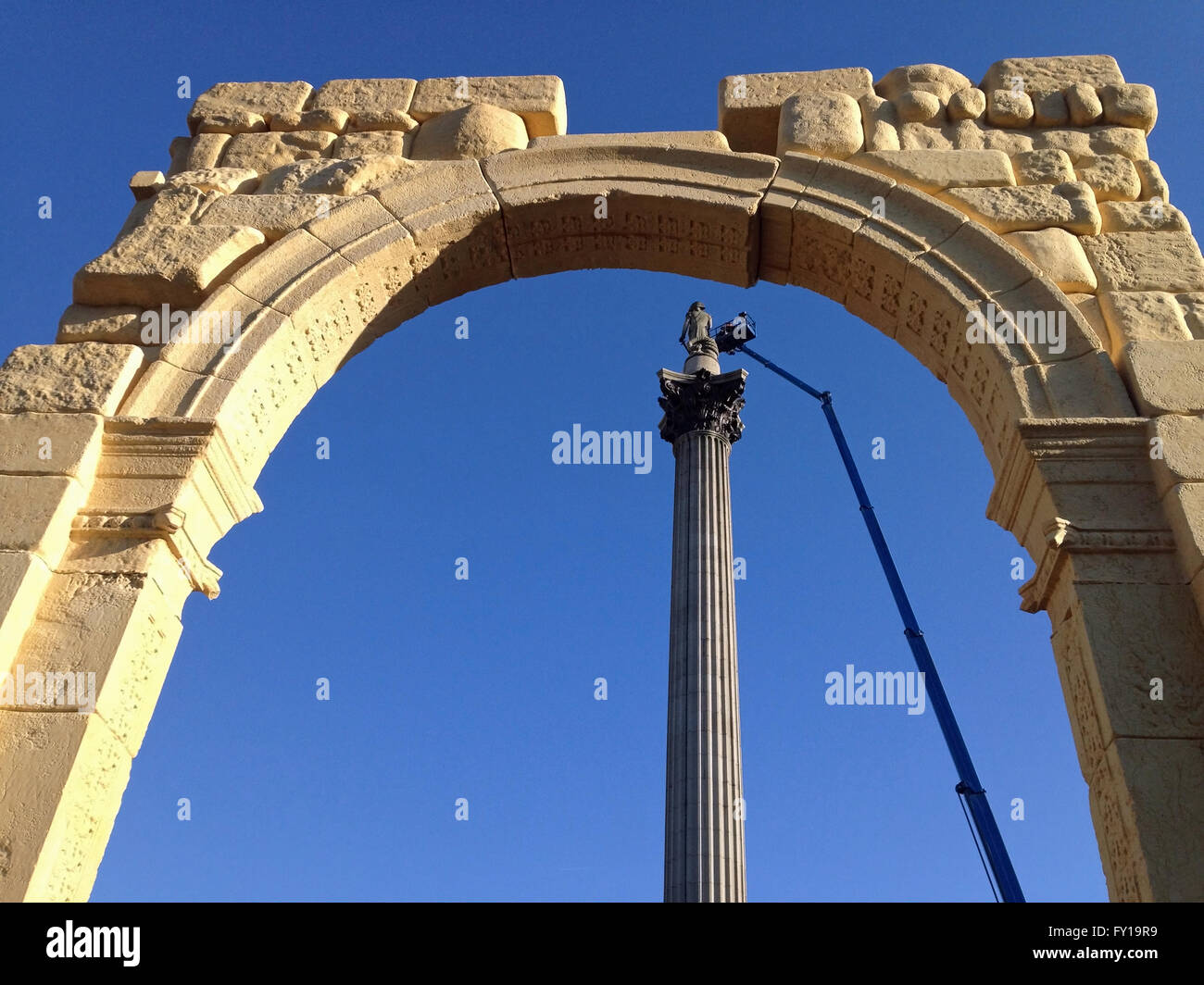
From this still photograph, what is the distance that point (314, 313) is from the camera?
570cm

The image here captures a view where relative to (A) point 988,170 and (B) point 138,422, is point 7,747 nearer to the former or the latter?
(B) point 138,422

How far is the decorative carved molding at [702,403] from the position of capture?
1673 centimetres

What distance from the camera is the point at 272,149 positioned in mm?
6488

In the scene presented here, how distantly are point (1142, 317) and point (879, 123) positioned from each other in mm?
2051

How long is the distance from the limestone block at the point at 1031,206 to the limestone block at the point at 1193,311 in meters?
0.64

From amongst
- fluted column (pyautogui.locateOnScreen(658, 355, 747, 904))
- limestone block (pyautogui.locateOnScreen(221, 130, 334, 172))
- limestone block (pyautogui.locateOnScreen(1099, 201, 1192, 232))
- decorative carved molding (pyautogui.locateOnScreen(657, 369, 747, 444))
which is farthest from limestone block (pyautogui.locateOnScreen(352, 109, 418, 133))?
decorative carved molding (pyautogui.locateOnScreen(657, 369, 747, 444))

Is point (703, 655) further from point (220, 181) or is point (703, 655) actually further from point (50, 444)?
point (50, 444)

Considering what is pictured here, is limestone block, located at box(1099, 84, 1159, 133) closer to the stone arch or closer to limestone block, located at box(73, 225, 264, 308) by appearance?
the stone arch

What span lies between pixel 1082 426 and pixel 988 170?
194 centimetres

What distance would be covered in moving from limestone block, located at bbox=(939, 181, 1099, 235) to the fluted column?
811 cm

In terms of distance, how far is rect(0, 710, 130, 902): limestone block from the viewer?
3.84 meters

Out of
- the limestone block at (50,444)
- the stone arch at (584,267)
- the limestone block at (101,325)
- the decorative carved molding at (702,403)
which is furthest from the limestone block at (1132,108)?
the decorative carved molding at (702,403)
